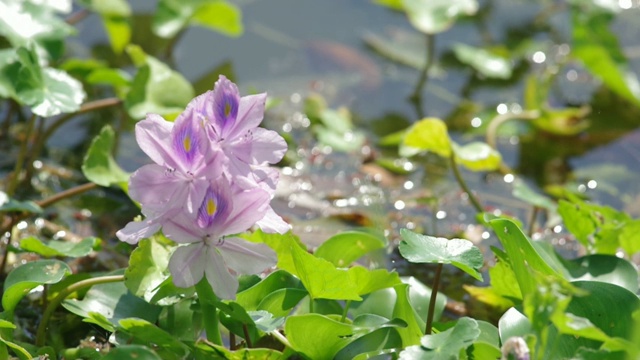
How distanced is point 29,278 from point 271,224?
42 cm

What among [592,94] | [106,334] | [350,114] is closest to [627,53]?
[592,94]

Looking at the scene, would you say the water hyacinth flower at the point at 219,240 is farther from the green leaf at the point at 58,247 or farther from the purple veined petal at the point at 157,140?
the green leaf at the point at 58,247

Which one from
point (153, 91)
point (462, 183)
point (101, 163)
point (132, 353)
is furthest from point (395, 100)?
point (132, 353)

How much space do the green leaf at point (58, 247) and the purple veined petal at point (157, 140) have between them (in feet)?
1.40

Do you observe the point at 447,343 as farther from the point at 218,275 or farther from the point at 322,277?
the point at 218,275

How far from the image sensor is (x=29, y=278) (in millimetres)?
1329

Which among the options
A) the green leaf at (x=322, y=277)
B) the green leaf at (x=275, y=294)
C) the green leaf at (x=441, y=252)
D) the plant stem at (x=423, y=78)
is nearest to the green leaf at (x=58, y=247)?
the green leaf at (x=275, y=294)

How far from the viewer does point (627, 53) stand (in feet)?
10.1

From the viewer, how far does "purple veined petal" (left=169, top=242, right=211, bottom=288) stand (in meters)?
1.13

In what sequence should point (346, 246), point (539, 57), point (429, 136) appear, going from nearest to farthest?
point (346, 246) → point (429, 136) → point (539, 57)

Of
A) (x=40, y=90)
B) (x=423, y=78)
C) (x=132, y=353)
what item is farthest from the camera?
(x=423, y=78)

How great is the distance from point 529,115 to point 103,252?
1.33 meters

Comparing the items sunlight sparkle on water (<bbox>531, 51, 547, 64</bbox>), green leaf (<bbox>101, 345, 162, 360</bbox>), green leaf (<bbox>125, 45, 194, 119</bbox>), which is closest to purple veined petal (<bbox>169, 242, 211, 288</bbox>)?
green leaf (<bbox>101, 345, 162, 360</bbox>)

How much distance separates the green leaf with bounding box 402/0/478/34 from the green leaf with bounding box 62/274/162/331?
159 centimetres
